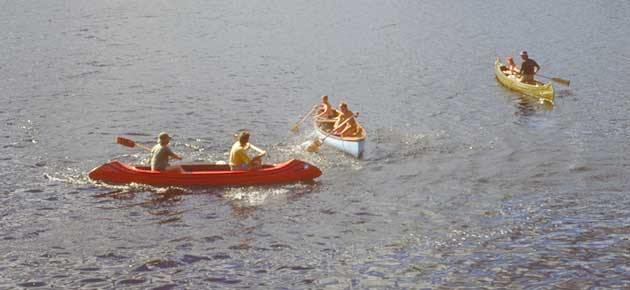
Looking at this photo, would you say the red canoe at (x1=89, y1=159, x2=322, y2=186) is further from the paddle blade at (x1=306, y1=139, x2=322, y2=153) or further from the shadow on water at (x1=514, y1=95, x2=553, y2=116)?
the shadow on water at (x1=514, y1=95, x2=553, y2=116)

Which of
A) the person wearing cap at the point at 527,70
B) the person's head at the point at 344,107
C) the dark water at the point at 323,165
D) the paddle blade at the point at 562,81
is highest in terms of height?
the person wearing cap at the point at 527,70

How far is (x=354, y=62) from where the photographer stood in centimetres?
5412

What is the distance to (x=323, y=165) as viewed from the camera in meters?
29.6

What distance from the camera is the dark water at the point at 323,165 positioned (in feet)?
67.4

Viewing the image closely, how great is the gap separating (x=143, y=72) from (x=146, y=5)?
123ft

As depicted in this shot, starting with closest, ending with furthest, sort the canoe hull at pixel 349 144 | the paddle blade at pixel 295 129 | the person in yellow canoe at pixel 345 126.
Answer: the canoe hull at pixel 349 144 → the person in yellow canoe at pixel 345 126 → the paddle blade at pixel 295 129

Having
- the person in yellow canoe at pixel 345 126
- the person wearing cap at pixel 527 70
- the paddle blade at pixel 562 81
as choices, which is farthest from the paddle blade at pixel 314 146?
the paddle blade at pixel 562 81

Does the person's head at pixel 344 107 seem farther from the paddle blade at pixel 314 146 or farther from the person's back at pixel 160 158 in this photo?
the person's back at pixel 160 158

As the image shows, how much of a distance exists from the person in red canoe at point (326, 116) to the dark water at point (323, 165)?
98 cm

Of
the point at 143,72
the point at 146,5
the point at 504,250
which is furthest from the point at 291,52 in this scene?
the point at 504,250

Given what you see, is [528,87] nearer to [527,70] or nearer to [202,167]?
[527,70]

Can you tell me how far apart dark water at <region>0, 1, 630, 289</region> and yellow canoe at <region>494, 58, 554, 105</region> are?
0.70 meters

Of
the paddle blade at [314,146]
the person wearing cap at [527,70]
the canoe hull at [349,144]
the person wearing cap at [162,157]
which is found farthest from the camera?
the person wearing cap at [527,70]

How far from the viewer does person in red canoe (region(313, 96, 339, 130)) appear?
34.1 meters
